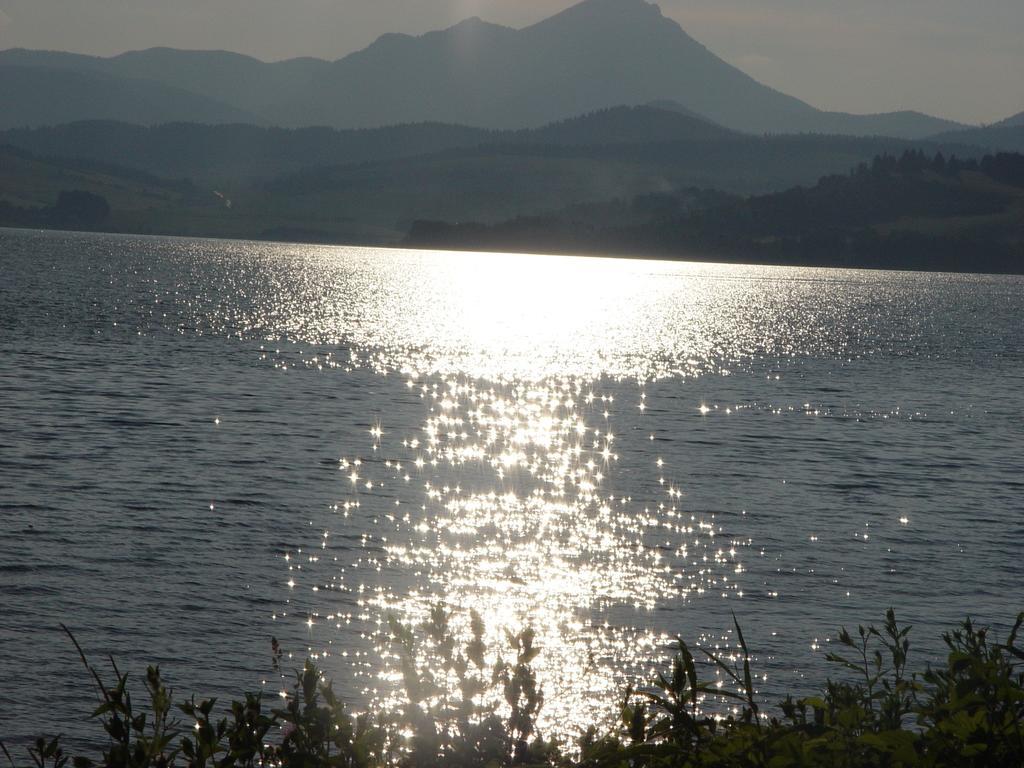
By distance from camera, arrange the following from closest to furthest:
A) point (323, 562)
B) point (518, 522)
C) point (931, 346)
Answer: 1. point (323, 562)
2. point (518, 522)
3. point (931, 346)

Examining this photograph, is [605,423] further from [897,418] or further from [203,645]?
[203,645]

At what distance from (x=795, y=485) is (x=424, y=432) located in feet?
58.9

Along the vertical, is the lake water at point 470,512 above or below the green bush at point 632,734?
below

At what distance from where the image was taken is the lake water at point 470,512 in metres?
22.9

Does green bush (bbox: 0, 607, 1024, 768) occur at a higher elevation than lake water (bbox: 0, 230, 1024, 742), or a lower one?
higher

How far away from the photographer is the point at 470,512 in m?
→ 36.1

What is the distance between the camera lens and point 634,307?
609 ft

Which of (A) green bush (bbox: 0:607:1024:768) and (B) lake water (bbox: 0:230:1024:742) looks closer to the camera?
(A) green bush (bbox: 0:607:1024:768)

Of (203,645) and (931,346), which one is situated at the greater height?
(931,346)

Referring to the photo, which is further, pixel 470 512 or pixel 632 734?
pixel 470 512

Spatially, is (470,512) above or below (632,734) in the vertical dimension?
below

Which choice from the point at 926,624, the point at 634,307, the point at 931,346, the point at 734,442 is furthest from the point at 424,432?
the point at 634,307

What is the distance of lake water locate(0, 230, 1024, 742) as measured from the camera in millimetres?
22875

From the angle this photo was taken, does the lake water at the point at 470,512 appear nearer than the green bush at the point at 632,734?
No
